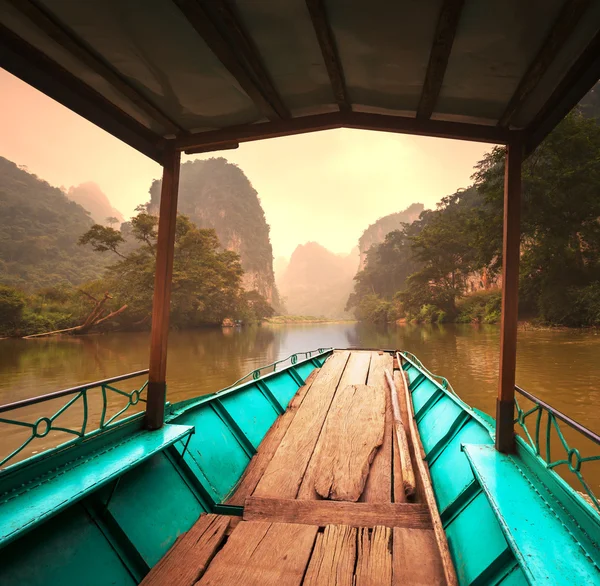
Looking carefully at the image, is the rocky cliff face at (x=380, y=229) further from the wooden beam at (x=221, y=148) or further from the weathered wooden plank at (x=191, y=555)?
the weathered wooden plank at (x=191, y=555)

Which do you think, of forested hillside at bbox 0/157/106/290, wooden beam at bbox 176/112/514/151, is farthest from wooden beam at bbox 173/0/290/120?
forested hillside at bbox 0/157/106/290

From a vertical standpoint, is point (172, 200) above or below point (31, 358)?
above

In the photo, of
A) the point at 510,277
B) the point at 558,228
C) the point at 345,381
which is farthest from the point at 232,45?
the point at 558,228

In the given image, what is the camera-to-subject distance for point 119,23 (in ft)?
6.07

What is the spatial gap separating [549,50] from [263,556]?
10.9ft

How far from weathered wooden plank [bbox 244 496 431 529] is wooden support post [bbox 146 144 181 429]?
1.14 metres

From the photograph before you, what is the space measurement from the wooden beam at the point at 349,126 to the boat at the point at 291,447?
2 cm

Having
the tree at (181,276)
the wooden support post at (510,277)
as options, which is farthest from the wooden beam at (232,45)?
the tree at (181,276)

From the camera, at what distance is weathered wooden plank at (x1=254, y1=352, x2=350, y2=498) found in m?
2.74

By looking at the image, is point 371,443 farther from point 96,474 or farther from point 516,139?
point 516,139

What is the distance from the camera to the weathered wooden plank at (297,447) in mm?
2744

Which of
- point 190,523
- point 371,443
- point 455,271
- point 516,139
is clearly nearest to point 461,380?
point 371,443

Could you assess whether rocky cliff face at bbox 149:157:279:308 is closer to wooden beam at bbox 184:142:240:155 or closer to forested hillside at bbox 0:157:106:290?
forested hillside at bbox 0:157:106:290

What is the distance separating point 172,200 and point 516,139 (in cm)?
302
